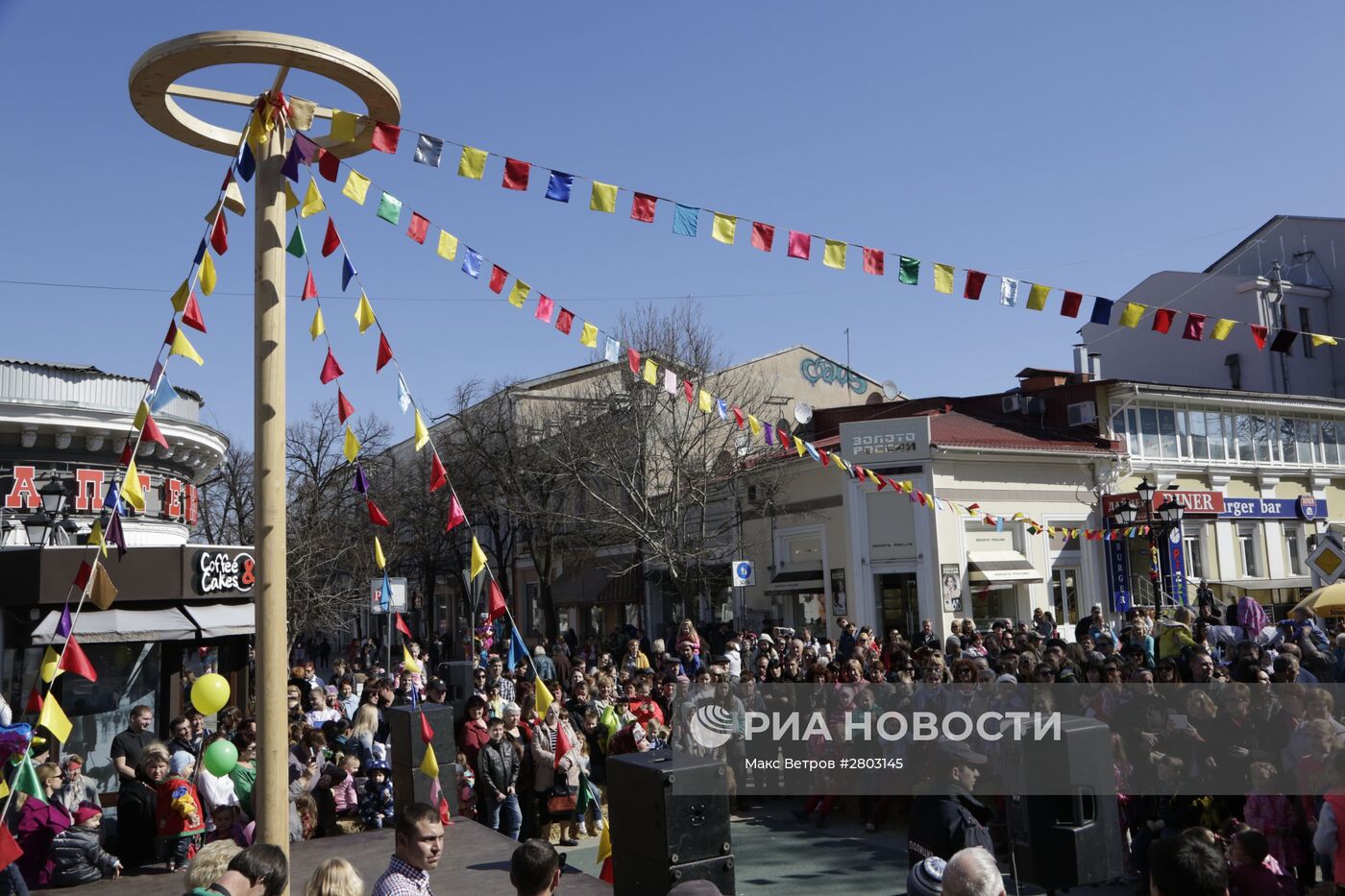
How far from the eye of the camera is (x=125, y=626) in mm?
17422

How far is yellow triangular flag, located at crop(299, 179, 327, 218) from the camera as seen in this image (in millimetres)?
6613

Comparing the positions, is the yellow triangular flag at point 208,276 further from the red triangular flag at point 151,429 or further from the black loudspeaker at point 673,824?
the black loudspeaker at point 673,824

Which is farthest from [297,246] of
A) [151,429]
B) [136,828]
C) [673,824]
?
[136,828]

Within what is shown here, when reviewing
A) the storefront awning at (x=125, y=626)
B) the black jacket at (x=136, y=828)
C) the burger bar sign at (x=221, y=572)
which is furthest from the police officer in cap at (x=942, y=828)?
the burger bar sign at (x=221, y=572)

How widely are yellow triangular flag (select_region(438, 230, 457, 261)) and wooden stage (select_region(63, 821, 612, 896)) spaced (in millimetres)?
4342

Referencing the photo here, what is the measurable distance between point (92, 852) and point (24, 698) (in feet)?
35.8

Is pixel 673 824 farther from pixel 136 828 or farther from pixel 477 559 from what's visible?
pixel 136 828

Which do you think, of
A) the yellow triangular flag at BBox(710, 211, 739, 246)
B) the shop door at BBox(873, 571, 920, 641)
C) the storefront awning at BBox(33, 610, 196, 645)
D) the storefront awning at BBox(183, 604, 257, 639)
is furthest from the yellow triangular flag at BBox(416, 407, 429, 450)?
the shop door at BBox(873, 571, 920, 641)

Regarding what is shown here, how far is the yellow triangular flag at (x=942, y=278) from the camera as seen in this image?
33.6 ft

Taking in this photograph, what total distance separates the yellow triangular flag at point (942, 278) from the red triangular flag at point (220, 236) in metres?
6.21

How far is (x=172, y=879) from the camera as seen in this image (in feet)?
27.5

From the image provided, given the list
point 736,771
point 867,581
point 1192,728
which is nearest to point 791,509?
point 867,581

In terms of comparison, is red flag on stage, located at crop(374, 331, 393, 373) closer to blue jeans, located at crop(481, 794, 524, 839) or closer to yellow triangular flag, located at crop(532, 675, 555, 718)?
yellow triangular flag, located at crop(532, 675, 555, 718)

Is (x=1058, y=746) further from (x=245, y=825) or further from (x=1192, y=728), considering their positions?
(x=245, y=825)
